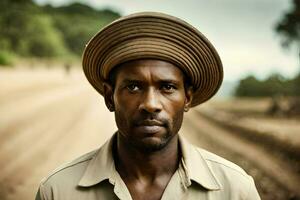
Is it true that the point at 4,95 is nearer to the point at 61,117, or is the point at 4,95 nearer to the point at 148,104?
the point at 61,117

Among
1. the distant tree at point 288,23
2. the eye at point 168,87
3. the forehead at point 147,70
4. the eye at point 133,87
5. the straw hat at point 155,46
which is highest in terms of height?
the distant tree at point 288,23

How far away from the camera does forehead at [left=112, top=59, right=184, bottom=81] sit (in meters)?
2.01

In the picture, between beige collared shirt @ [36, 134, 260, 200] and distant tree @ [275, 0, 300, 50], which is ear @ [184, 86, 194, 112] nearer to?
beige collared shirt @ [36, 134, 260, 200]

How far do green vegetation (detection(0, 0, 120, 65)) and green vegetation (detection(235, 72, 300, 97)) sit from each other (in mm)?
1741

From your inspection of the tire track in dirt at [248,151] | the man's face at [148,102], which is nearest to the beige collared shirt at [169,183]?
the man's face at [148,102]

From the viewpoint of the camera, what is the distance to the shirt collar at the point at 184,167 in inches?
81.8

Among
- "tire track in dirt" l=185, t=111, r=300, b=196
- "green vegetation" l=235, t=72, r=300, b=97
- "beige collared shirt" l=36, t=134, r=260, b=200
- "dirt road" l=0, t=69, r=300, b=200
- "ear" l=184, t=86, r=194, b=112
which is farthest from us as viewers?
"green vegetation" l=235, t=72, r=300, b=97

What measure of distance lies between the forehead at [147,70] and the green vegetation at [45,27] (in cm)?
335

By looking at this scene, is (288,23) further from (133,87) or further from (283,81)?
(133,87)

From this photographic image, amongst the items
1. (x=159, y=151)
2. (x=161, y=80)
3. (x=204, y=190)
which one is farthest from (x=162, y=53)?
(x=204, y=190)

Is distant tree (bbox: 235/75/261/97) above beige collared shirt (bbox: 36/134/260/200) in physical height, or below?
above

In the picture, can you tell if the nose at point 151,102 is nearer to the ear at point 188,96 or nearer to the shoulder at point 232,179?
the ear at point 188,96

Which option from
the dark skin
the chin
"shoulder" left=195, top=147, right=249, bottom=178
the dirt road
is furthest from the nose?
the dirt road

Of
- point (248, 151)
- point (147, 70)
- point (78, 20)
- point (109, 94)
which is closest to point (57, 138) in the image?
point (78, 20)
